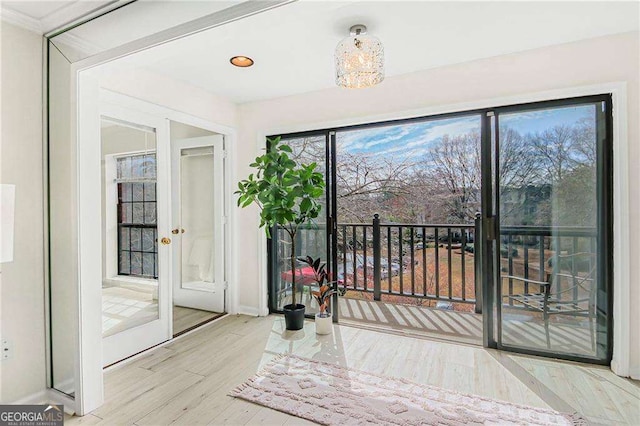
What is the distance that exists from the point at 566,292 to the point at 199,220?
146 inches

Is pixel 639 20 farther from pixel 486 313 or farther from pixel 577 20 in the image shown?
pixel 486 313

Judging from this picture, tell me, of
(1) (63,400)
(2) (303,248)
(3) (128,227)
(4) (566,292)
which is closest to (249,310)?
(2) (303,248)

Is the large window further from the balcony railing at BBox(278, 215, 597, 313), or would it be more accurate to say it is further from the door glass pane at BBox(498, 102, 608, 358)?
the door glass pane at BBox(498, 102, 608, 358)

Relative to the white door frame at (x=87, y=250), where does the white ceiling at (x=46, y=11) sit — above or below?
above

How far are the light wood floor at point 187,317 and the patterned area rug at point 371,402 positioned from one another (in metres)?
1.35

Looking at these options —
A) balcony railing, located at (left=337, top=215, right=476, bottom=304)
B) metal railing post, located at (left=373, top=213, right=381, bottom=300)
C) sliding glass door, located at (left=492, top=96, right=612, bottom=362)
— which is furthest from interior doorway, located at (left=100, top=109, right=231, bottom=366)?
sliding glass door, located at (left=492, top=96, right=612, bottom=362)

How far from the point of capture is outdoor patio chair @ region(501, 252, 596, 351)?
2.60m

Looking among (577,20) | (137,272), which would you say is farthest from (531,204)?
(137,272)

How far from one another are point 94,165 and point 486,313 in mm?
3164

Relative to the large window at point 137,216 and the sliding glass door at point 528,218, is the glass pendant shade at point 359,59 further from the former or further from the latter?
the large window at point 137,216

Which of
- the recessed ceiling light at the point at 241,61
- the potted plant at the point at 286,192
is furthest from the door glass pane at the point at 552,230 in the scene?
the recessed ceiling light at the point at 241,61

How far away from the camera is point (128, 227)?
114 inches

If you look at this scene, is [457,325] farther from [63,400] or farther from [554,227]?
[63,400]

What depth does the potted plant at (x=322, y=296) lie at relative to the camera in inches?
129
